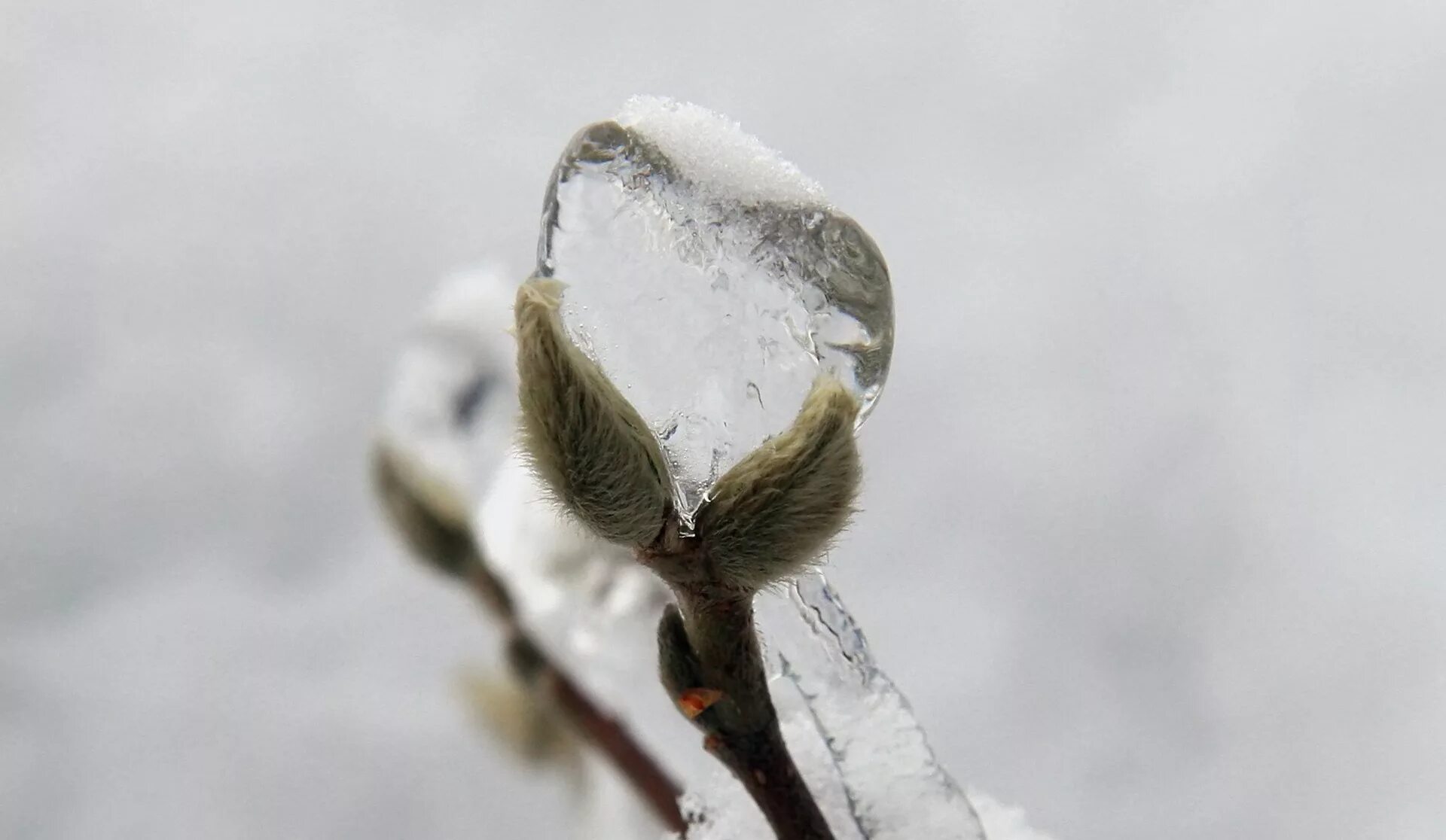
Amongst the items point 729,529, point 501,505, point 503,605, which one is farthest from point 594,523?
point 503,605

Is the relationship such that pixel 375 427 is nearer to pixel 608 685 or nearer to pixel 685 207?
pixel 608 685

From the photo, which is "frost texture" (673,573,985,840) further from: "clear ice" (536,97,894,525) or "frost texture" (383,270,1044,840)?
"clear ice" (536,97,894,525)

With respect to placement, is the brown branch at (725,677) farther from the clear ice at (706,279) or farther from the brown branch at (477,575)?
the brown branch at (477,575)

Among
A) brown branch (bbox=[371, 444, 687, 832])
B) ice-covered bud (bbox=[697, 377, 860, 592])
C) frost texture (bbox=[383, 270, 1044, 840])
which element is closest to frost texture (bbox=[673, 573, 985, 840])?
frost texture (bbox=[383, 270, 1044, 840])

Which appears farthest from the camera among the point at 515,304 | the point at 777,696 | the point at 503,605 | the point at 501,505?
the point at 503,605

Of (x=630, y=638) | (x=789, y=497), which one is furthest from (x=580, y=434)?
(x=630, y=638)

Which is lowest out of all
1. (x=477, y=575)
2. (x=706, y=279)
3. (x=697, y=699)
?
(x=477, y=575)

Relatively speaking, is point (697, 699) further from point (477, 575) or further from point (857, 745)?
point (477, 575)

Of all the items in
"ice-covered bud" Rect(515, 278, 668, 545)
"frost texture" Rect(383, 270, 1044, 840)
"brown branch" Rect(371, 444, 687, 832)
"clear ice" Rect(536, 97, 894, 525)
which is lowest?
"brown branch" Rect(371, 444, 687, 832)
